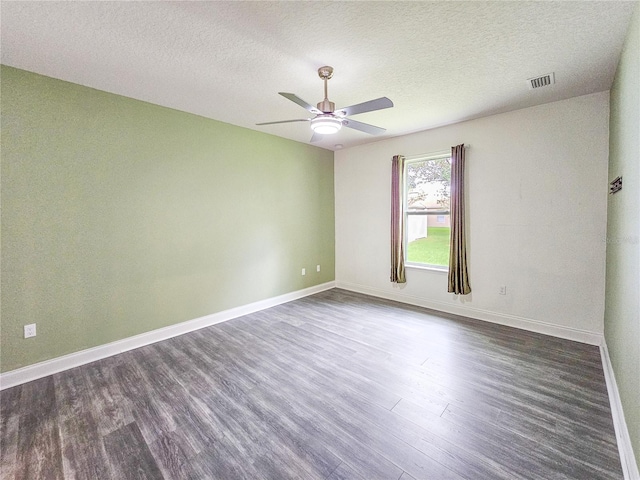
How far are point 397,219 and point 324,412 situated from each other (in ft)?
10.8

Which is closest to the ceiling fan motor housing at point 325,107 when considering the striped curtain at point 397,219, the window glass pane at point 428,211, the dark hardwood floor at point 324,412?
the dark hardwood floor at point 324,412

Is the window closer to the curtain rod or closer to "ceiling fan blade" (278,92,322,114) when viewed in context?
the curtain rod

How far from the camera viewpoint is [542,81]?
8.87ft

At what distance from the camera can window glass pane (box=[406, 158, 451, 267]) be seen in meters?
4.34

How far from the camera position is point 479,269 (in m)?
3.87

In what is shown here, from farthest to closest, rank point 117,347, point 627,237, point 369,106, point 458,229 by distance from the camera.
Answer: point 458,229
point 117,347
point 369,106
point 627,237

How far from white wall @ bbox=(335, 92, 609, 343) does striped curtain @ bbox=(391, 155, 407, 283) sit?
21cm

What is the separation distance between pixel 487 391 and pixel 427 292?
86.9 inches

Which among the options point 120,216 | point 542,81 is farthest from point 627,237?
point 120,216

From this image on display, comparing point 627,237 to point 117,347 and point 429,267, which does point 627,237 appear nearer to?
point 429,267

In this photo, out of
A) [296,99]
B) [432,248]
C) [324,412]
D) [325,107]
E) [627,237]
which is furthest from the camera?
[432,248]

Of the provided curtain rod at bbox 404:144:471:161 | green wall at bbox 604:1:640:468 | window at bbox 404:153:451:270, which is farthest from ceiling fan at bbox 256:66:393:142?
window at bbox 404:153:451:270

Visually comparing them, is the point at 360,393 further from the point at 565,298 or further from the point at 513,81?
the point at 513,81

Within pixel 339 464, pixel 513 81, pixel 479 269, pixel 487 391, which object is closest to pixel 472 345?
pixel 487 391
